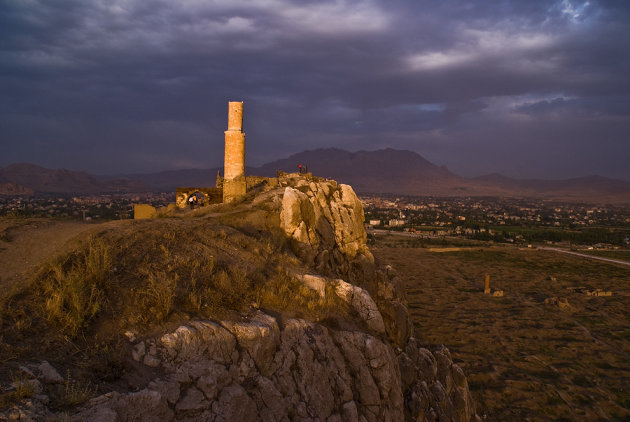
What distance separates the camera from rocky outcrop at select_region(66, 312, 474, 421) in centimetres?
436

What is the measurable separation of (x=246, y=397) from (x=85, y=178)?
18707 centimetres

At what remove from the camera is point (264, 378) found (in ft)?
17.7

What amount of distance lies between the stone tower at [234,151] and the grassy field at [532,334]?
275 inches

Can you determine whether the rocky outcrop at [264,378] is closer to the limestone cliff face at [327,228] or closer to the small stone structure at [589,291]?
the limestone cliff face at [327,228]

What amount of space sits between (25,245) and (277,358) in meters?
7.07

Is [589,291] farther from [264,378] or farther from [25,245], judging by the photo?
[25,245]

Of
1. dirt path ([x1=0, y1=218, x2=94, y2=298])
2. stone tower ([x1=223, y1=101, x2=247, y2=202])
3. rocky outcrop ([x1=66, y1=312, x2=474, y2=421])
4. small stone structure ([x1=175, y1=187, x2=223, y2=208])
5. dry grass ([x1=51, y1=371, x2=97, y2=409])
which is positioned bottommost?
rocky outcrop ([x1=66, y1=312, x2=474, y2=421])

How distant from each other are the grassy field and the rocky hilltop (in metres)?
5.34

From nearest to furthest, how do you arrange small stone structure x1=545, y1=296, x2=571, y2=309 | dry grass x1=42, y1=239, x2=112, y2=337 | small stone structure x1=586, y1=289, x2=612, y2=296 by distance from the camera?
dry grass x1=42, y1=239, x2=112, y2=337
small stone structure x1=545, y1=296, x2=571, y2=309
small stone structure x1=586, y1=289, x2=612, y2=296

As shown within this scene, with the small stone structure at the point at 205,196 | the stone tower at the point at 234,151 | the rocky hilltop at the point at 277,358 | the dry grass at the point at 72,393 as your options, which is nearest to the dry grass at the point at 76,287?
the rocky hilltop at the point at 277,358

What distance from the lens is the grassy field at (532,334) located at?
562 inches

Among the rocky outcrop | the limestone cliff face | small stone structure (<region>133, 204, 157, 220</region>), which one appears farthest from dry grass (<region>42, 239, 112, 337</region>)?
small stone structure (<region>133, 204, 157, 220</region>)

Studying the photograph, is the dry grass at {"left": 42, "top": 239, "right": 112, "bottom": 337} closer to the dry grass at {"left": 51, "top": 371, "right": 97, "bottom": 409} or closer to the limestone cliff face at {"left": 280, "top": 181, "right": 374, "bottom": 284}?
the dry grass at {"left": 51, "top": 371, "right": 97, "bottom": 409}

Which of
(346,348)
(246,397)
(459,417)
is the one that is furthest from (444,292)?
(246,397)
